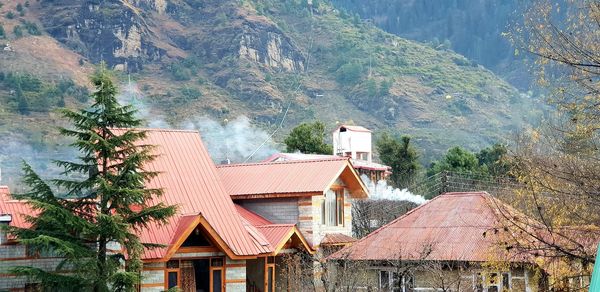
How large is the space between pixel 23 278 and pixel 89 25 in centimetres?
9906

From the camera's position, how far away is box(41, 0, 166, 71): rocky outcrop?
404 feet

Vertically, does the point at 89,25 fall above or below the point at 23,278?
above

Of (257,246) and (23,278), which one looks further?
(257,246)

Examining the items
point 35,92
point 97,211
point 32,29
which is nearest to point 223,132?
point 35,92

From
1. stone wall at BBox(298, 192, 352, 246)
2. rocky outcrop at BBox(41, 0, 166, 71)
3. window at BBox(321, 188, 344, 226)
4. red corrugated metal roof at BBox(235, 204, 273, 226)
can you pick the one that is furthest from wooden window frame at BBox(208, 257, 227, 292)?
rocky outcrop at BBox(41, 0, 166, 71)

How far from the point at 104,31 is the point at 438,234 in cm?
9724

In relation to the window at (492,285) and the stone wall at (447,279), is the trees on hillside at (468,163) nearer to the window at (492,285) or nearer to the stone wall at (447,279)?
the stone wall at (447,279)

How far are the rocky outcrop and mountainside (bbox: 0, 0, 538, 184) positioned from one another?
16 centimetres

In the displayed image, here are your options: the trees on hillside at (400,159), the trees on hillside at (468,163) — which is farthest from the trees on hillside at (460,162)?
the trees on hillside at (400,159)

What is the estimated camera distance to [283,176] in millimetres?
38688

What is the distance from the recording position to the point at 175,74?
4845 inches

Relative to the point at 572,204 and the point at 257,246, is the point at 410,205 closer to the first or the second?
the point at 257,246

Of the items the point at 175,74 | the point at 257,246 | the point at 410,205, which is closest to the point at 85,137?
the point at 257,246

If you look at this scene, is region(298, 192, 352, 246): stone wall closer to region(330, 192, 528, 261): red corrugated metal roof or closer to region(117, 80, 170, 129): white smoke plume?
region(330, 192, 528, 261): red corrugated metal roof
